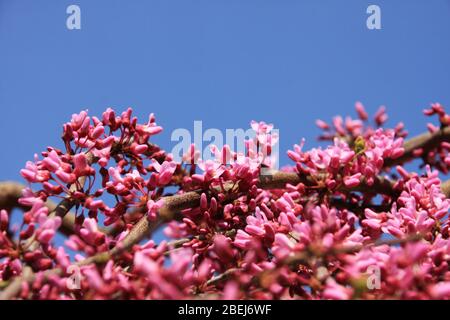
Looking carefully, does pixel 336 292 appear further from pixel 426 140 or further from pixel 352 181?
pixel 426 140

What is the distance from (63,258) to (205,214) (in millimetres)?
915

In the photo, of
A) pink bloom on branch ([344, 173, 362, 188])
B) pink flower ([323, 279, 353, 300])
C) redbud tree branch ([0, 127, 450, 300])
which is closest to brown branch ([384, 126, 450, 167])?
redbud tree branch ([0, 127, 450, 300])

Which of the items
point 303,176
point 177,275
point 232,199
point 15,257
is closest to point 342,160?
point 303,176

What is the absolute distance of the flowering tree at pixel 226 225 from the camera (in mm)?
1727

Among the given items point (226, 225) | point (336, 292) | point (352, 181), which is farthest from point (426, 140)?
point (336, 292)

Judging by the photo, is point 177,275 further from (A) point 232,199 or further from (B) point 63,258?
(A) point 232,199

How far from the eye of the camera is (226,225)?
2.69 meters

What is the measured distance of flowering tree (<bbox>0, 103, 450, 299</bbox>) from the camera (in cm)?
173

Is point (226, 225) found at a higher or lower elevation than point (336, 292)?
higher

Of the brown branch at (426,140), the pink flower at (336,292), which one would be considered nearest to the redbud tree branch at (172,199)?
the brown branch at (426,140)

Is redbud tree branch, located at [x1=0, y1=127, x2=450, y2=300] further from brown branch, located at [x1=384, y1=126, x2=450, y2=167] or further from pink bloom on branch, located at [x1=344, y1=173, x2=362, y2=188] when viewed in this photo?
pink bloom on branch, located at [x1=344, y1=173, x2=362, y2=188]

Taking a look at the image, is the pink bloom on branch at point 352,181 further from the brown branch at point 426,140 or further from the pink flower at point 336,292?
the pink flower at point 336,292

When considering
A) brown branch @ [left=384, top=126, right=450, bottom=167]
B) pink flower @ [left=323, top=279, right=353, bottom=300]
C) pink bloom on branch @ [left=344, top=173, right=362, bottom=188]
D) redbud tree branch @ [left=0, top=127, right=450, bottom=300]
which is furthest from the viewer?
brown branch @ [left=384, top=126, right=450, bottom=167]

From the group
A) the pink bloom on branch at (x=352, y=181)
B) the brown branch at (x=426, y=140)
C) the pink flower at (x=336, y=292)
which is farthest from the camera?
the brown branch at (x=426, y=140)
